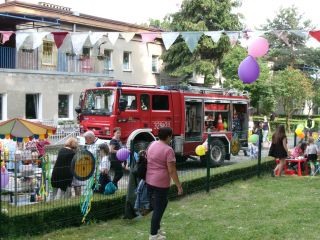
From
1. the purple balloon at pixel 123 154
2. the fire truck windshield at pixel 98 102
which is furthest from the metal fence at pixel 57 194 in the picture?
the fire truck windshield at pixel 98 102

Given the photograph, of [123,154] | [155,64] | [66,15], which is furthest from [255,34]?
[155,64]

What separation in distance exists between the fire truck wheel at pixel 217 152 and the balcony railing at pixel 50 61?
11227 millimetres

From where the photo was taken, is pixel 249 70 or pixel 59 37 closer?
pixel 249 70

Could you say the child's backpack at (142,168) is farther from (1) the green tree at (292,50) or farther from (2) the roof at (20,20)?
(1) the green tree at (292,50)

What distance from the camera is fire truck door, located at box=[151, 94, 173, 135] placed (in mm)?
14109

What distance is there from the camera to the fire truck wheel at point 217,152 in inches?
608

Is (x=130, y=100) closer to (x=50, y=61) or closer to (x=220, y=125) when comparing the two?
(x=220, y=125)

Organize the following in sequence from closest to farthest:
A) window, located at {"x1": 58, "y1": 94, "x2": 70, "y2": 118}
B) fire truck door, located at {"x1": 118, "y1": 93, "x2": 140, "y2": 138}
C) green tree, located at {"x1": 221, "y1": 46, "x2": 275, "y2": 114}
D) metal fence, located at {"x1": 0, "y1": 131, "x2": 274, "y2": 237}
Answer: metal fence, located at {"x1": 0, "y1": 131, "x2": 274, "y2": 237} → fire truck door, located at {"x1": 118, "y1": 93, "x2": 140, "y2": 138} → window, located at {"x1": 58, "y1": 94, "x2": 70, "y2": 118} → green tree, located at {"x1": 221, "y1": 46, "x2": 275, "y2": 114}

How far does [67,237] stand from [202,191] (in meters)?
4.44

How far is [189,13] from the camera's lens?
3150cm

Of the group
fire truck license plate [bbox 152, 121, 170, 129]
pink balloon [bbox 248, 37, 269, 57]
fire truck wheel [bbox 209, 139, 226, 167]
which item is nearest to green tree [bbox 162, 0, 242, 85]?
fire truck wheel [bbox 209, 139, 226, 167]

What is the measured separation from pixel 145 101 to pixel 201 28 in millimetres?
17779

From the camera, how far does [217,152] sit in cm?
1568

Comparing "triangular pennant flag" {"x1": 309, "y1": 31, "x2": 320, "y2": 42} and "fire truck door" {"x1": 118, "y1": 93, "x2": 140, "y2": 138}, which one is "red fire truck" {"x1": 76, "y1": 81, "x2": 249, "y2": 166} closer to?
"fire truck door" {"x1": 118, "y1": 93, "x2": 140, "y2": 138}
